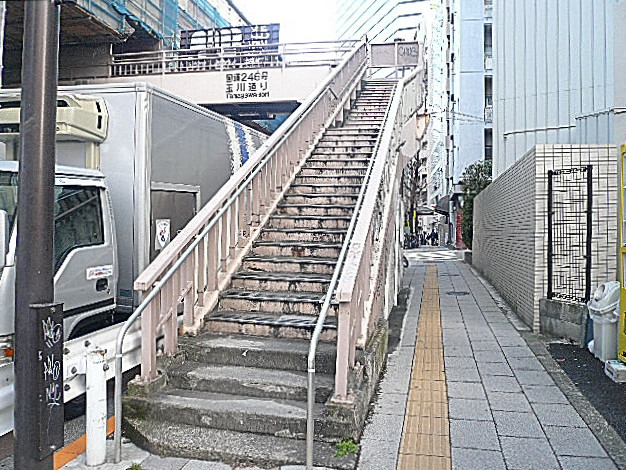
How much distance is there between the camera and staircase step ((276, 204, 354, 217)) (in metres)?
8.03

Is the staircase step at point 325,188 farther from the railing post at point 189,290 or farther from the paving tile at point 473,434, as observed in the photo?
the paving tile at point 473,434

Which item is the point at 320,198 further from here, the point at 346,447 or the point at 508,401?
the point at 346,447

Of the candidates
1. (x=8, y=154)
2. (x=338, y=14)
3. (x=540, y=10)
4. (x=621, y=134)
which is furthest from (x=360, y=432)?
(x=338, y=14)

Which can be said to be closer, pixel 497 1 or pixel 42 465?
pixel 42 465

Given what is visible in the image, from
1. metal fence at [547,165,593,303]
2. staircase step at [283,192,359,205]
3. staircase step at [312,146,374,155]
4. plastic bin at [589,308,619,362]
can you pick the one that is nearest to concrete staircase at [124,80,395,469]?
staircase step at [283,192,359,205]

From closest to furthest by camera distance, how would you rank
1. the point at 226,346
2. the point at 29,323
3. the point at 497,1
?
the point at 29,323, the point at 226,346, the point at 497,1

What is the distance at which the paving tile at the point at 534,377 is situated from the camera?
6.06 metres

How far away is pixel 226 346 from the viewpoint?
17.5ft

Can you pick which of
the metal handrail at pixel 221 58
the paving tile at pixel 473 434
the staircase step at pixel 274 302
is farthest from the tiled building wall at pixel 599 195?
the metal handrail at pixel 221 58

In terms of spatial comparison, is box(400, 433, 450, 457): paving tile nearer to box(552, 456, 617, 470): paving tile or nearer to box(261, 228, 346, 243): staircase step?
box(552, 456, 617, 470): paving tile

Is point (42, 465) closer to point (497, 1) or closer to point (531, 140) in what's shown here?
point (531, 140)

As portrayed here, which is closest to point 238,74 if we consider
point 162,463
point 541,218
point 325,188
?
point 325,188

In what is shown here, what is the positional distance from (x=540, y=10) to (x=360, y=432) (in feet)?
38.6

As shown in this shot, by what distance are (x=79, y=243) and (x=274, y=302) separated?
2030 millimetres
